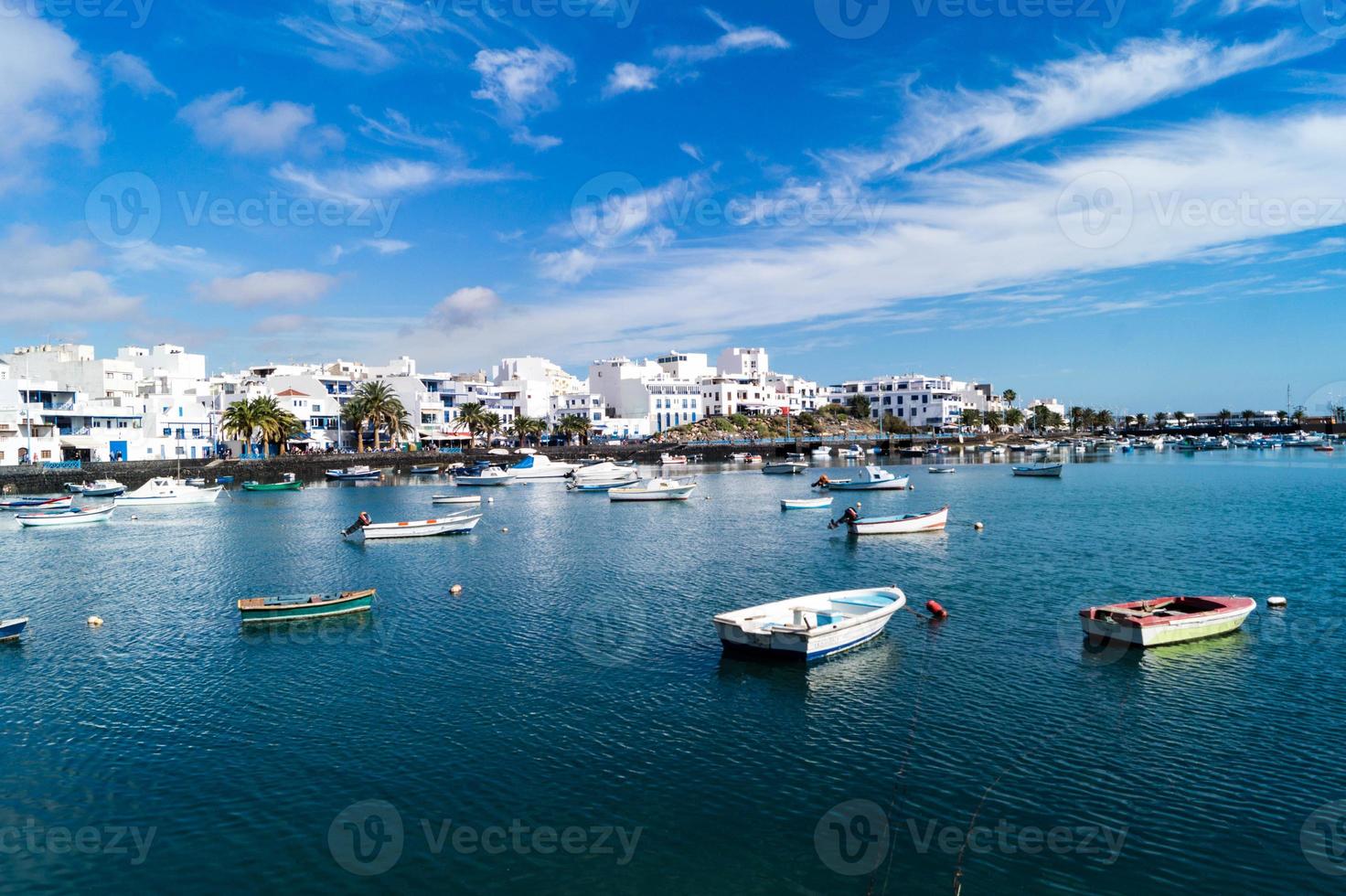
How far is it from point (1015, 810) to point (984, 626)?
12.1m

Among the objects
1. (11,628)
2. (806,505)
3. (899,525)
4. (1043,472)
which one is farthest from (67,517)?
(1043,472)

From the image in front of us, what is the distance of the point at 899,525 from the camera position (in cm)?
4681

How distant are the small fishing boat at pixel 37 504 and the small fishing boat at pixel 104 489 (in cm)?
713

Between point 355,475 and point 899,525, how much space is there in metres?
70.1

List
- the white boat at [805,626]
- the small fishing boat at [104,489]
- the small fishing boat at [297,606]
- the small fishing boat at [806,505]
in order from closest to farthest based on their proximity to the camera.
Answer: the white boat at [805,626] < the small fishing boat at [297,606] < the small fishing boat at [806,505] < the small fishing boat at [104,489]

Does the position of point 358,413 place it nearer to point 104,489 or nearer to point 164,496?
point 104,489

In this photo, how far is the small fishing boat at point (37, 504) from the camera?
204ft

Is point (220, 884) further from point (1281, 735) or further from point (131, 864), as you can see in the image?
point (1281, 735)

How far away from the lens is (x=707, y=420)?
534 ft

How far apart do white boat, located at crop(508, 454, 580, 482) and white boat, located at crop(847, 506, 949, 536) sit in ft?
172

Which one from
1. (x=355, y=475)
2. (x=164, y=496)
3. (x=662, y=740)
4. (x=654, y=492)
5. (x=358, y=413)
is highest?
(x=358, y=413)

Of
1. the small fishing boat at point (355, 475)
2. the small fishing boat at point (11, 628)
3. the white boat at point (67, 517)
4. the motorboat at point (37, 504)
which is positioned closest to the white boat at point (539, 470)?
the small fishing boat at point (355, 475)

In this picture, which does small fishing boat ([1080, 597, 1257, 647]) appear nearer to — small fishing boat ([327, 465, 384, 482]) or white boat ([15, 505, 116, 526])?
white boat ([15, 505, 116, 526])

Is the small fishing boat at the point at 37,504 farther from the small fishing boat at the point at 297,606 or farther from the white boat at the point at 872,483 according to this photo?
the white boat at the point at 872,483
